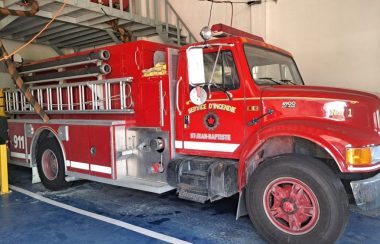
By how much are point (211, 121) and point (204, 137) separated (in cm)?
23

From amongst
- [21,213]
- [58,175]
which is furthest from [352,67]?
[21,213]

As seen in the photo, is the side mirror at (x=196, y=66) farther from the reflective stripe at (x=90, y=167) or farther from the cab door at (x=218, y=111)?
the reflective stripe at (x=90, y=167)

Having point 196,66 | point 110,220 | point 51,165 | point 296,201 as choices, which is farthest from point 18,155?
point 296,201

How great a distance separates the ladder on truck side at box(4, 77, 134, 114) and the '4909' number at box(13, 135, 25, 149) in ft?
1.63

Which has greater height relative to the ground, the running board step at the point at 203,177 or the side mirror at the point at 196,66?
the side mirror at the point at 196,66

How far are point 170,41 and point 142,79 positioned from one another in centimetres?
495

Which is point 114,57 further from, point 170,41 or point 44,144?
point 170,41

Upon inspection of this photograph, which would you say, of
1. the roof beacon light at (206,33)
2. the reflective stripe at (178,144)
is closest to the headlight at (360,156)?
the roof beacon light at (206,33)

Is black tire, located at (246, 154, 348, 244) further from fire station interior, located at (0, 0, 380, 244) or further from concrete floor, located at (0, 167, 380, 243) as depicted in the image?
concrete floor, located at (0, 167, 380, 243)

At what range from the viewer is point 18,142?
6.43 metres

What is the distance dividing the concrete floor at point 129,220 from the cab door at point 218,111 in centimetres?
89

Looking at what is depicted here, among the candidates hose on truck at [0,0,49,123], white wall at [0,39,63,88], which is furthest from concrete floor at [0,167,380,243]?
white wall at [0,39,63,88]

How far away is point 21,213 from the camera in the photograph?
462 centimetres

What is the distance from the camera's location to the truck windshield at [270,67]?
3.90m
